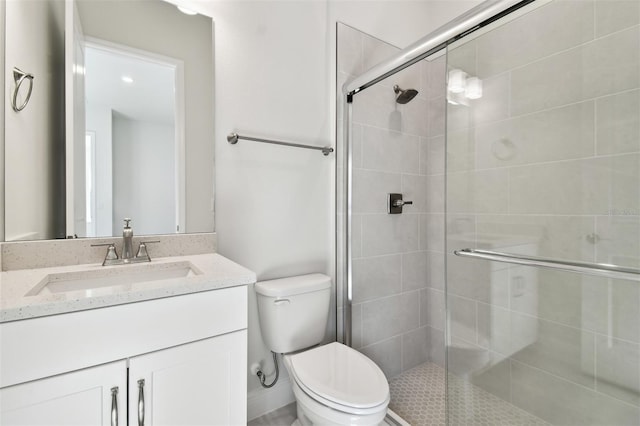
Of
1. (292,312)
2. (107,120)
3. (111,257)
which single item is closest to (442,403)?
(292,312)

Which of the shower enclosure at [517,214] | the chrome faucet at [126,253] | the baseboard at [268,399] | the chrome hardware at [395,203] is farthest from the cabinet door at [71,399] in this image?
the chrome hardware at [395,203]

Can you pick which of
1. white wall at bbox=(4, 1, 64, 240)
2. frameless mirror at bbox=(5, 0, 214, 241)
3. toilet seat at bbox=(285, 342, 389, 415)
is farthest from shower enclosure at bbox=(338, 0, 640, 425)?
white wall at bbox=(4, 1, 64, 240)

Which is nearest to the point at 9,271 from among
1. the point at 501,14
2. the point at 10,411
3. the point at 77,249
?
the point at 77,249

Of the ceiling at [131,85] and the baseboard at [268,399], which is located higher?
the ceiling at [131,85]

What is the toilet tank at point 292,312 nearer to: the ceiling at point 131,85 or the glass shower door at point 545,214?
the glass shower door at point 545,214

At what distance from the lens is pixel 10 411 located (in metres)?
0.66

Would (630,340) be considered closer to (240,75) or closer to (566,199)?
(566,199)

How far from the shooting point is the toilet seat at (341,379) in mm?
1026

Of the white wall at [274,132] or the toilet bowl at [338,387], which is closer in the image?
the toilet bowl at [338,387]

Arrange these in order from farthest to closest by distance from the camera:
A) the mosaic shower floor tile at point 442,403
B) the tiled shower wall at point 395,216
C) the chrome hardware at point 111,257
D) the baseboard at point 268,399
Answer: the tiled shower wall at point 395,216 < the baseboard at point 268,399 < the mosaic shower floor tile at point 442,403 < the chrome hardware at point 111,257

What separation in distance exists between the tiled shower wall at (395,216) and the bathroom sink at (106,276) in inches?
40.1

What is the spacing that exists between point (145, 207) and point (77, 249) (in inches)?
10.7

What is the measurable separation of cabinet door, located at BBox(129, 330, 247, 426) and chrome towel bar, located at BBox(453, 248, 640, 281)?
3.66 ft

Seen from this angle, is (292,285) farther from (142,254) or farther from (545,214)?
(545,214)
